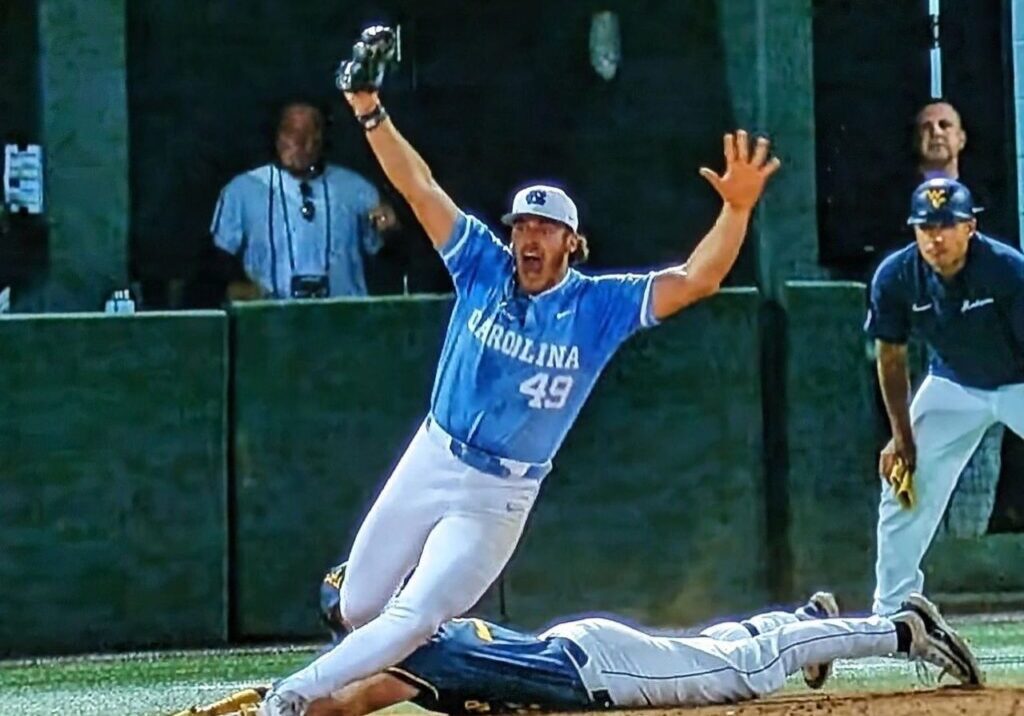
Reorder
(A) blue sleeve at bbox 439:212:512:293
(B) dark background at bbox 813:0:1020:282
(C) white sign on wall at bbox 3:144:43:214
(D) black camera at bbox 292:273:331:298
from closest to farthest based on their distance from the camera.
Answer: (A) blue sleeve at bbox 439:212:512:293 < (D) black camera at bbox 292:273:331:298 < (C) white sign on wall at bbox 3:144:43:214 < (B) dark background at bbox 813:0:1020:282

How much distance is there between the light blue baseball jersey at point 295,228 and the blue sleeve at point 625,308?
12.4 feet

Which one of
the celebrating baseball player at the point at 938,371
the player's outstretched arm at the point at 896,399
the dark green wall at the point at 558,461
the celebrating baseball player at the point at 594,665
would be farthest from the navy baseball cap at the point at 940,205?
the celebrating baseball player at the point at 594,665

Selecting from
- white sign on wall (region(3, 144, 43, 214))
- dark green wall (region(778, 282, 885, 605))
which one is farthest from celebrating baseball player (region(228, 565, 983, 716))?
white sign on wall (region(3, 144, 43, 214))

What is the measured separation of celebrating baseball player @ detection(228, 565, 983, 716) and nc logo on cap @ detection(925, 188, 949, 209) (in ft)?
7.37

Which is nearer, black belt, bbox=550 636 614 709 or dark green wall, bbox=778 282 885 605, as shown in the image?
black belt, bbox=550 636 614 709

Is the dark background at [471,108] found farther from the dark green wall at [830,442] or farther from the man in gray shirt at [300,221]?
the dark green wall at [830,442]

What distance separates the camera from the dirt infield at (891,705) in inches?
250

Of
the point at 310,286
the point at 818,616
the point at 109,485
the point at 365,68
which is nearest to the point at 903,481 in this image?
the point at 818,616

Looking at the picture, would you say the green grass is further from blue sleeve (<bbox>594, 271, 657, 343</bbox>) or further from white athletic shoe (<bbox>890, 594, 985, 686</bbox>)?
blue sleeve (<bbox>594, 271, 657, 343</bbox>)

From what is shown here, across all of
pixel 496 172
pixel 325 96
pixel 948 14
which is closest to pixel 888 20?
pixel 948 14

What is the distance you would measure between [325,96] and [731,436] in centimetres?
326

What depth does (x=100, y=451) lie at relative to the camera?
9.21 meters

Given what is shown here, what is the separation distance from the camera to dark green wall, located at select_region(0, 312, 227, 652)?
29.9ft

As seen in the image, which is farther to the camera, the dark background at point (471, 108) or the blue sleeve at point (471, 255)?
the dark background at point (471, 108)
